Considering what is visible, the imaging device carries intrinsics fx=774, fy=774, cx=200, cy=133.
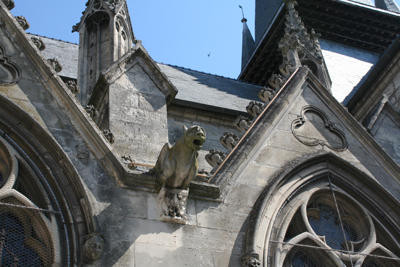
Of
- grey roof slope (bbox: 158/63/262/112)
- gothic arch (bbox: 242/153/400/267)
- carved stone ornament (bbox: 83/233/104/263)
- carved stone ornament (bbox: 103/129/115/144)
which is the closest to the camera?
carved stone ornament (bbox: 83/233/104/263)

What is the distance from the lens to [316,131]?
1097 centimetres

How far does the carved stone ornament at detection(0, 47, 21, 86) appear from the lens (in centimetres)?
913

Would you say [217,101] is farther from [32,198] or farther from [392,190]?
[32,198]

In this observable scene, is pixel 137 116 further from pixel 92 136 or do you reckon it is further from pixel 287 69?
pixel 287 69

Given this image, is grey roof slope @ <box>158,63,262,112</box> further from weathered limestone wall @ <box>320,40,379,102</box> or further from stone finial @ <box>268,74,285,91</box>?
stone finial @ <box>268,74,285,91</box>

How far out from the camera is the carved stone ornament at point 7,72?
30.0 ft

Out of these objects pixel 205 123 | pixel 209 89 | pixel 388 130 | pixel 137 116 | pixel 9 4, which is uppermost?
pixel 209 89

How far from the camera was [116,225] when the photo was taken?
8.40 metres

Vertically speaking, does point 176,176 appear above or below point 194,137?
below

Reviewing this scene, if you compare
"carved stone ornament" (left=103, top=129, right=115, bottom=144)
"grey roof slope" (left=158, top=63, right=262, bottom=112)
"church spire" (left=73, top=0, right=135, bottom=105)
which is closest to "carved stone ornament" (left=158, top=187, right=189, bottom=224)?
"carved stone ornament" (left=103, top=129, right=115, bottom=144)

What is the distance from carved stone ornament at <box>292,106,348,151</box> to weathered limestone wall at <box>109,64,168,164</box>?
1889 millimetres

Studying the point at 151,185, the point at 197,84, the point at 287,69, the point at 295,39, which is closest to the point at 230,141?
the point at 151,185

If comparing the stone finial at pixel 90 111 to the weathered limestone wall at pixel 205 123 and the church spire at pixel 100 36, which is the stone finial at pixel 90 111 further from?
the weathered limestone wall at pixel 205 123

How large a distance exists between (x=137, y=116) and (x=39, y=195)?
246 centimetres
